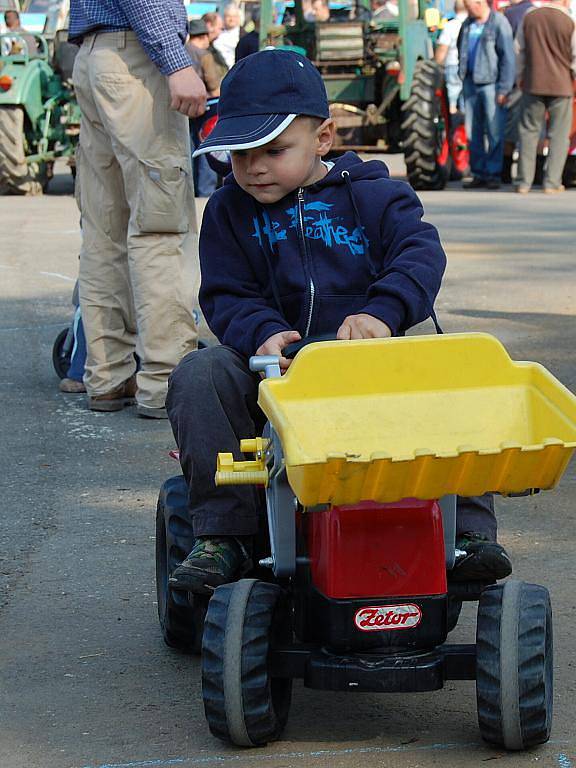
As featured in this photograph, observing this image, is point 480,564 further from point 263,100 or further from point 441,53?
point 441,53

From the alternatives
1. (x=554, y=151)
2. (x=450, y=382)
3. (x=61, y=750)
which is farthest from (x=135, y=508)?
(x=554, y=151)

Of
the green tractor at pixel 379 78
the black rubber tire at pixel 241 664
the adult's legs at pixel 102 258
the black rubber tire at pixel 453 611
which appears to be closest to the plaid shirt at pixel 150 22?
the adult's legs at pixel 102 258

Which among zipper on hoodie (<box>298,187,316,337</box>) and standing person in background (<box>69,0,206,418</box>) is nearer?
zipper on hoodie (<box>298,187,316,337</box>)

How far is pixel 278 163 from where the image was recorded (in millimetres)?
3371

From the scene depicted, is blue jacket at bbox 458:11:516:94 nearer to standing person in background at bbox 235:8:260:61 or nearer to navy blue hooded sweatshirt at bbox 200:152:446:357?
standing person in background at bbox 235:8:260:61

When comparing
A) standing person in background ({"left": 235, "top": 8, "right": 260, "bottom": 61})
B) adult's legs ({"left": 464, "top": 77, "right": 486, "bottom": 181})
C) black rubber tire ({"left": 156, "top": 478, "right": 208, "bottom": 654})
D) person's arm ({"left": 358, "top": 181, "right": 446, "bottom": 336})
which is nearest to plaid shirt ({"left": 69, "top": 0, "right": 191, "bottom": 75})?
person's arm ({"left": 358, "top": 181, "right": 446, "bottom": 336})

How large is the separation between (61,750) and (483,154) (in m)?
13.8

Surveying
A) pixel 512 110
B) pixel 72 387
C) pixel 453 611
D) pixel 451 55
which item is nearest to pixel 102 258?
pixel 72 387

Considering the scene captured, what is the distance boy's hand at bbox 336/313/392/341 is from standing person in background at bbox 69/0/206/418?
8.17ft

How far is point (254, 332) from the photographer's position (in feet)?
10.7

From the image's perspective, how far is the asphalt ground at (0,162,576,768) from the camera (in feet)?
9.52

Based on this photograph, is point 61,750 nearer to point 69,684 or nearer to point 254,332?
point 69,684

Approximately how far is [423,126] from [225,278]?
12120mm

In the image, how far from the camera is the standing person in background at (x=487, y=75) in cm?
1538
